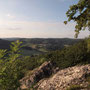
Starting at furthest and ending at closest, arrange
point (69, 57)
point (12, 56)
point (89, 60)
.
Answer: point (69, 57)
point (89, 60)
point (12, 56)

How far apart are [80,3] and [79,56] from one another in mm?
9113

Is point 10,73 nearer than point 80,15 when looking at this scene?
Yes

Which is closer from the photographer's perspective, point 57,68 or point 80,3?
point 80,3

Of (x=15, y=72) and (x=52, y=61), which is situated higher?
(x=15, y=72)

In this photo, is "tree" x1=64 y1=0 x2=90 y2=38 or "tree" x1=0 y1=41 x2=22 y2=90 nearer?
"tree" x1=0 y1=41 x2=22 y2=90

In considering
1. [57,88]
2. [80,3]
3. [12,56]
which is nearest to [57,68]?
[57,88]

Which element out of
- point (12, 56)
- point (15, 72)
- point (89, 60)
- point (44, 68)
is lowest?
point (44, 68)

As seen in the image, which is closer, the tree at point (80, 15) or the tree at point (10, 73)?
the tree at point (10, 73)

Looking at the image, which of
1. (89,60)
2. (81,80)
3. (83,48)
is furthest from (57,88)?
(83,48)

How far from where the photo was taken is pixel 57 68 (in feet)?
62.0

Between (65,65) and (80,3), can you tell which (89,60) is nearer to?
(65,65)

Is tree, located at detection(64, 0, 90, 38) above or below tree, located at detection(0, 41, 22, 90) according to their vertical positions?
above

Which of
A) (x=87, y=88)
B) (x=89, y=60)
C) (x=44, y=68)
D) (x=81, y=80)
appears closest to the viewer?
(x=87, y=88)

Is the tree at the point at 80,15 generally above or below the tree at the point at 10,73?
above
